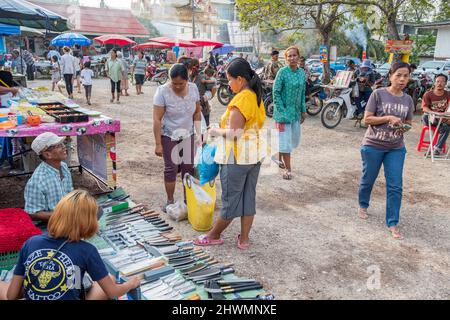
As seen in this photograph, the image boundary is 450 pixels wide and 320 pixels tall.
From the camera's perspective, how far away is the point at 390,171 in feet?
13.4

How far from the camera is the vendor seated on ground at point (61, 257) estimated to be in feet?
6.79

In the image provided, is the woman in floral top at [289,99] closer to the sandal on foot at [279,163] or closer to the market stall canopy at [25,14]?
the sandal on foot at [279,163]

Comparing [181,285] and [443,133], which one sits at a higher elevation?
[443,133]

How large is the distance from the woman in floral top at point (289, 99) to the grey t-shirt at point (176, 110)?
150cm

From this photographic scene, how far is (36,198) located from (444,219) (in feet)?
14.3

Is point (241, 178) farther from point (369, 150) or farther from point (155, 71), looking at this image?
point (155, 71)

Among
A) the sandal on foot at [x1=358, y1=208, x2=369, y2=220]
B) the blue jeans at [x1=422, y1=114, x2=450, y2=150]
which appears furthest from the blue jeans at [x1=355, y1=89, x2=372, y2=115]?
the sandal on foot at [x1=358, y1=208, x2=369, y2=220]

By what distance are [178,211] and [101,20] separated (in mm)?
31933

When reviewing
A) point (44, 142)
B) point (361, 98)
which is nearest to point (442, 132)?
point (361, 98)

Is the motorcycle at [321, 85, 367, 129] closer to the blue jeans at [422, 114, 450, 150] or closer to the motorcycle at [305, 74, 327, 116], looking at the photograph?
the motorcycle at [305, 74, 327, 116]

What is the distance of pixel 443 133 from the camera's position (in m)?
7.68

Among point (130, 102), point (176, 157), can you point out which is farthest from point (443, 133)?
point (130, 102)

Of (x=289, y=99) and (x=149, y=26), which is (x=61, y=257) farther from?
(x=149, y=26)

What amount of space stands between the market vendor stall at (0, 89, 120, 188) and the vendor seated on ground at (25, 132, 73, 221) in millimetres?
827
